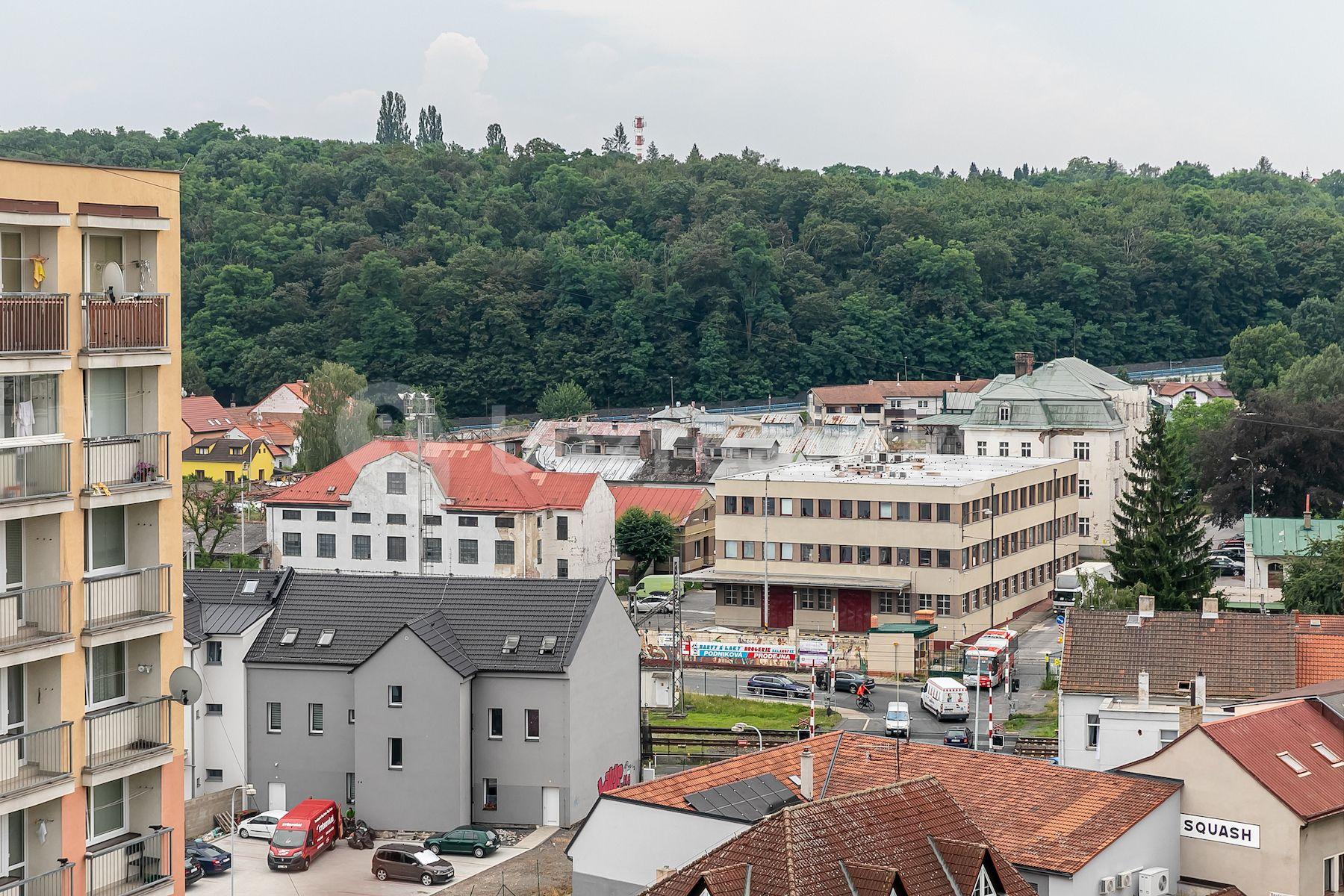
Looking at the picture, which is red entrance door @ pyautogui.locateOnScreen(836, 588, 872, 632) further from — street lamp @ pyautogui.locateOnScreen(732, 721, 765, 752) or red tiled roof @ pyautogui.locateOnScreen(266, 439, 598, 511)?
street lamp @ pyautogui.locateOnScreen(732, 721, 765, 752)

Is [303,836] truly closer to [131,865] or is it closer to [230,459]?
[131,865]

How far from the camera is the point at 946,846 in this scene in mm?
19984

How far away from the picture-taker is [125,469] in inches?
605

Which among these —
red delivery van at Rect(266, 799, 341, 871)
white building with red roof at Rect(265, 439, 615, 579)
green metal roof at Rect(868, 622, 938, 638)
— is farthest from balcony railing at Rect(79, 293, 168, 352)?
white building with red roof at Rect(265, 439, 615, 579)

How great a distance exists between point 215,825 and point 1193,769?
19.8m

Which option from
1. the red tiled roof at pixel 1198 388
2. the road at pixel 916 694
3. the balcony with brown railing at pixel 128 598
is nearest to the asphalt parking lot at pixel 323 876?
the road at pixel 916 694

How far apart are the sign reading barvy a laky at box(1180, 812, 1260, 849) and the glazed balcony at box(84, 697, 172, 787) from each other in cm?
1392

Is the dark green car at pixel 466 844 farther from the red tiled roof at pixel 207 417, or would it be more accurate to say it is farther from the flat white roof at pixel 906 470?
the red tiled roof at pixel 207 417

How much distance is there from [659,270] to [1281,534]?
280 feet

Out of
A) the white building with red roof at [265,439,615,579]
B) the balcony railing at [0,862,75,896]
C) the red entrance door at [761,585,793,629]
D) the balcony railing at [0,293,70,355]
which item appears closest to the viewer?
the balcony railing at [0,293,70,355]

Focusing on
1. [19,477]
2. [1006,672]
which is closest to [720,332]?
[1006,672]

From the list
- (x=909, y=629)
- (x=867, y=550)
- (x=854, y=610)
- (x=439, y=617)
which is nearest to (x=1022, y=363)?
(x=867, y=550)

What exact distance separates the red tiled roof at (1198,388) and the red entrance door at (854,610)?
203ft

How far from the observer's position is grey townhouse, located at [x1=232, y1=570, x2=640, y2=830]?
35.3m
